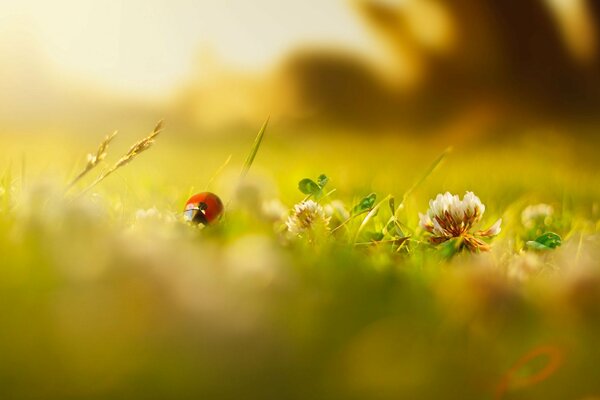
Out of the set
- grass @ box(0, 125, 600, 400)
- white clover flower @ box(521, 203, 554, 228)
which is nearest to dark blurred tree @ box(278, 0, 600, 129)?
white clover flower @ box(521, 203, 554, 228)

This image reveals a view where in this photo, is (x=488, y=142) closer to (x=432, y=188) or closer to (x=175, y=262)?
(x=432, y=188)

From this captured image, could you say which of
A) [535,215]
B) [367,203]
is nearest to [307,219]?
[367,203]

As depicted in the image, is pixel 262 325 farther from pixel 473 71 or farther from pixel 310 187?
pixel 473 71

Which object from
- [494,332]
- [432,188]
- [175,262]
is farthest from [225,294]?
[432,188]

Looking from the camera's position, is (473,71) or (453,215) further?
(473,71)

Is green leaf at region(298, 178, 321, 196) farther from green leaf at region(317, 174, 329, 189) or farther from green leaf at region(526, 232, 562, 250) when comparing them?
green leaf at region(526, 232, 562, 250)

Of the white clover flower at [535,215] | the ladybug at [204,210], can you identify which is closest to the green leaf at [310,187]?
the ladybug at [204,210]
